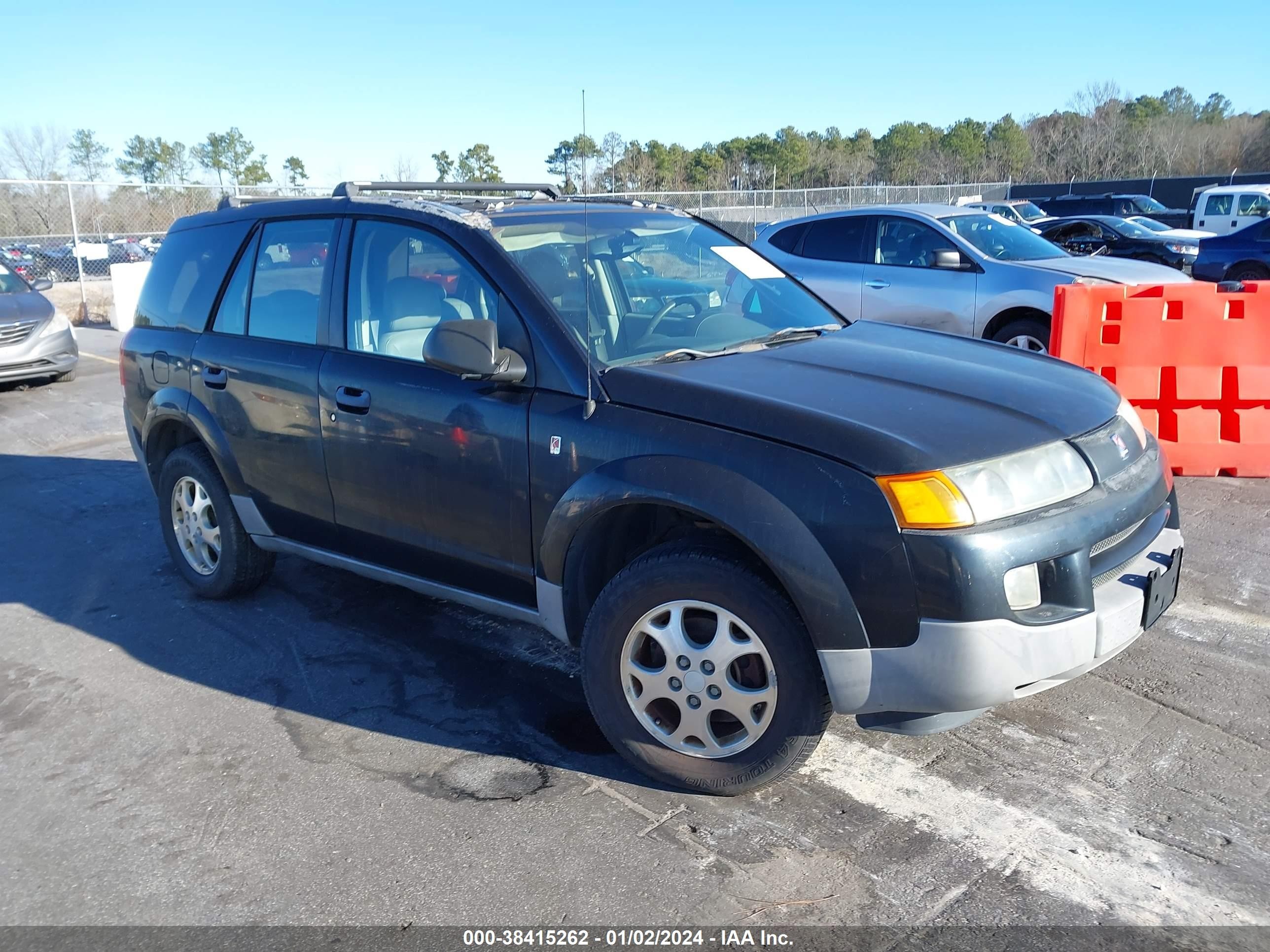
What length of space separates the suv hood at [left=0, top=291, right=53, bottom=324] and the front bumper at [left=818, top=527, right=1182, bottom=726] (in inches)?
443

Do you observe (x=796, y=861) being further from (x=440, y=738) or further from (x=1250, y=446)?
(x=1250, y=446)

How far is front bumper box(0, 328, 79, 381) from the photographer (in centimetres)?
1091

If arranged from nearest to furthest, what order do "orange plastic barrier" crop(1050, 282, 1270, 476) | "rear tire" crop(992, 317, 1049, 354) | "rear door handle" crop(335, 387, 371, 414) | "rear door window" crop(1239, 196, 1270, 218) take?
"rear door handle" crop(335, 387, 371, 414)
"orange plastic barrier" crop(1050, 282, 1270, 476)
"rear tire" crop(992, 317, 1049, 354)
"rear door window" crop(1239, 196, 1270, 218)

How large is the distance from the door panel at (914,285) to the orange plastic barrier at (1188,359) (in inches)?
83.3

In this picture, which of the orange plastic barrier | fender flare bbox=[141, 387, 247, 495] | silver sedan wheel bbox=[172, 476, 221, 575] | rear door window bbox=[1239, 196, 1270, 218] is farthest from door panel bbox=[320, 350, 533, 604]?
rear door window bbox=[1239, 196, 1270, 218]

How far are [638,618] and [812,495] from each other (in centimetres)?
71

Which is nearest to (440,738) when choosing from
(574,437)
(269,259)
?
(574,437)

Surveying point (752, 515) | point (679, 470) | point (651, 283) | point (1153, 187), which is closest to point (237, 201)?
point (651, 283)

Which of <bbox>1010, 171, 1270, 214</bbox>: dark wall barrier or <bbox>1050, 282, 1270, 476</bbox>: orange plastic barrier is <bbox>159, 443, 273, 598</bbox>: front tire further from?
<bbox>1010, 171, 1270, 214</bbox>: dark wall barrier

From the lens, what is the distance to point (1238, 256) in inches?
635

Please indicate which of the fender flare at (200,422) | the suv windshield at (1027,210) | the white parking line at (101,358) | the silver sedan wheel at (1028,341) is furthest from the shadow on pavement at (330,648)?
the suv windshield at (1027,210)

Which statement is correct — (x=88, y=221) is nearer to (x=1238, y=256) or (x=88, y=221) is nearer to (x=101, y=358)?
(x=101, y=358)

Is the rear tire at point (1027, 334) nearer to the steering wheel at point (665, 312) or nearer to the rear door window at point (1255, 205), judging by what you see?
the steering wheel at point (665, 312)

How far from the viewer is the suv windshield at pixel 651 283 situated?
363 centimetres
